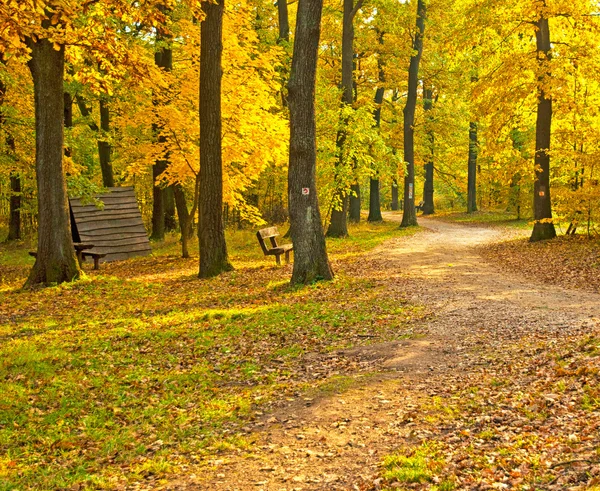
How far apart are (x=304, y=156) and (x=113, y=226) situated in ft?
32.2

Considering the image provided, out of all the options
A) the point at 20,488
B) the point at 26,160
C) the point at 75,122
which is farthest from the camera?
the point at 75,122

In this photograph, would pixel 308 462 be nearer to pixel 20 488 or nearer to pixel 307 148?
pixel 20 488

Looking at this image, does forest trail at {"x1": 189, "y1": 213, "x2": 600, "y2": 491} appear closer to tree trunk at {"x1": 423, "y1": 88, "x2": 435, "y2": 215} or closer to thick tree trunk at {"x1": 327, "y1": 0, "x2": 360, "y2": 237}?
thick tree trunk at {"x1": 327, "y1": 0, "x2": 360, "y2": 237}

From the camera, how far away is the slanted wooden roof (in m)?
18.6

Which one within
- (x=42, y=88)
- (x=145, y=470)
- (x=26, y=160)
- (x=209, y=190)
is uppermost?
(x=42, y=88)

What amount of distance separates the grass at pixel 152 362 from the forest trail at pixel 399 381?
1.27 ft

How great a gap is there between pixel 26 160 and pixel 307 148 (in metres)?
9.86

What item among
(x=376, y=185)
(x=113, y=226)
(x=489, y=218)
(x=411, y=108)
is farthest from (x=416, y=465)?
(x=489, y=218)

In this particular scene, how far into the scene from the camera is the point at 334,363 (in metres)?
7.21

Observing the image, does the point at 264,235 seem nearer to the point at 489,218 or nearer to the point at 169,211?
the point at 169,211

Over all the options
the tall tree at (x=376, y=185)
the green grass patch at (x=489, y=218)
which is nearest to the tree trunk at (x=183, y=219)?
the tall tree at (x=376, y=185)

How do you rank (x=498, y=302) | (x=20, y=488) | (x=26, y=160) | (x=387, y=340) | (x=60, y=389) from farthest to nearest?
1. (x=26, y=160)
2. (x=498, y=302)
3. (x=387, y=340)
4. (x=60, y=389)
5. (x=20, y=488)

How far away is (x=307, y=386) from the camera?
21.1ft

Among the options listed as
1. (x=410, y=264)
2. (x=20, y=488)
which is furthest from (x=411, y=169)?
(x=20, y=488)
